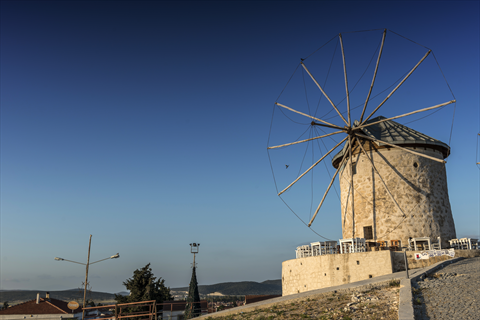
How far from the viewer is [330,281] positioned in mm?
15516

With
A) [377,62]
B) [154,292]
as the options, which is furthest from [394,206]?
[154,292]

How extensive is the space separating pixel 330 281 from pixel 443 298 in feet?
21.1

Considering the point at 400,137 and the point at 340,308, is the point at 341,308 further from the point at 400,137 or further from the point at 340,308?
the point at 400,137

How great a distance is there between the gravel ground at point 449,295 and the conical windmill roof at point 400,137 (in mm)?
7197

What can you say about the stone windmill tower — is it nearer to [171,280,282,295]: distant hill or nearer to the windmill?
the windmill

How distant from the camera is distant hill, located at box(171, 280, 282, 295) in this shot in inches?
6166

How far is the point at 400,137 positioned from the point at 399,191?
294 cm

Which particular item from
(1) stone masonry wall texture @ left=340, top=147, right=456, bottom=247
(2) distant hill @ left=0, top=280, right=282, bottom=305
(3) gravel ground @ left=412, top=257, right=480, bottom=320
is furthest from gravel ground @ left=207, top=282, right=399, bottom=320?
(2) distant hill @ left=0, top=280, right=282, bottom=305

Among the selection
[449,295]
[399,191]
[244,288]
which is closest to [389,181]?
[399,191]

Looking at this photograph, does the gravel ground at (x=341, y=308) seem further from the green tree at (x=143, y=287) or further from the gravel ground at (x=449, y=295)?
the green tree at (x=143, y=287)

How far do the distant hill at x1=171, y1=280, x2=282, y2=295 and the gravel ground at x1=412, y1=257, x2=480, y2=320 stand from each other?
147 meters

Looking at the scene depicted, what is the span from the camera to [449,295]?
967cm

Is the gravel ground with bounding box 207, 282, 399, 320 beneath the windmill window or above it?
beneath

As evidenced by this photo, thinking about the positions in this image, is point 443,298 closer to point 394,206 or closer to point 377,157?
point 394,206
